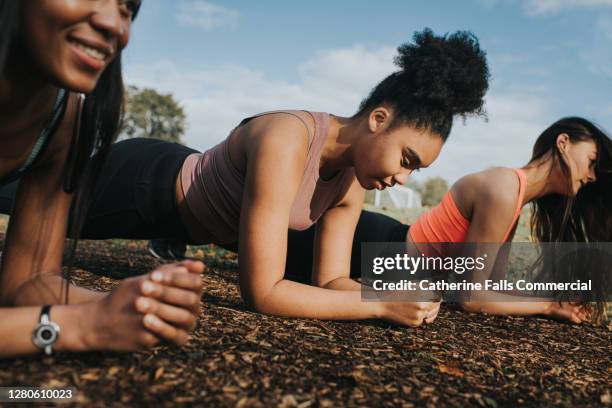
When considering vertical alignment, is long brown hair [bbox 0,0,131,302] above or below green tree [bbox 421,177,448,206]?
below

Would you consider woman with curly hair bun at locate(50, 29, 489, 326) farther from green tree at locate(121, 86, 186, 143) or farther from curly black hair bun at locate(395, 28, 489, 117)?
green tree at locate(121, 86, 186, 143)

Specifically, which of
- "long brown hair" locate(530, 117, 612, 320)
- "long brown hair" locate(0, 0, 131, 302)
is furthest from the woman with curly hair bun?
"long brown hair" locate(530, 117, 612, 320)

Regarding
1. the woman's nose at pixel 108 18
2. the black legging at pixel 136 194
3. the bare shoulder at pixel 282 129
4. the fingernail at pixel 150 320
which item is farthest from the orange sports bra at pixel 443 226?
the woman's nose at pixel 108 18

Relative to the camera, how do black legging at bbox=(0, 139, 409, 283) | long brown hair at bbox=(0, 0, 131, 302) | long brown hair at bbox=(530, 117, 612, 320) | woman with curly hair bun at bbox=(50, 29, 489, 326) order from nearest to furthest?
long brown hair at bbox=(0, 0, 131, 302), woman with curly hair bun at bbox=(50, 29, 489, 326), black legging at bbox=(0, 139, 409, 283), long brown hair at bbox=(530, 117, 612, 320)

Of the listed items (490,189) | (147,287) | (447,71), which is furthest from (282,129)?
(490,189)

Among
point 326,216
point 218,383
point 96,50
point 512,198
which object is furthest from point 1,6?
point 512,198

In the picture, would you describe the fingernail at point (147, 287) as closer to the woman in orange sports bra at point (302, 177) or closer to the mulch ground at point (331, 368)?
the mulch ground at point (331, 368)

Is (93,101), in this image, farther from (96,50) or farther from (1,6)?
(1,6)

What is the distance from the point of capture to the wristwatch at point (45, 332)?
1917 mm

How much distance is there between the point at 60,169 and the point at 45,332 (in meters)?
0.76

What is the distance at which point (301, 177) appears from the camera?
328 centimetres

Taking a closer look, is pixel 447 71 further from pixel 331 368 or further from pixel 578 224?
pixel 578 224

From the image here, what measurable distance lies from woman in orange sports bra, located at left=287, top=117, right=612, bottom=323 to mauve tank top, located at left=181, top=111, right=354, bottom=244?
1.14 meters

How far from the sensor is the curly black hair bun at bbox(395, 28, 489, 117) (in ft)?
10.9
